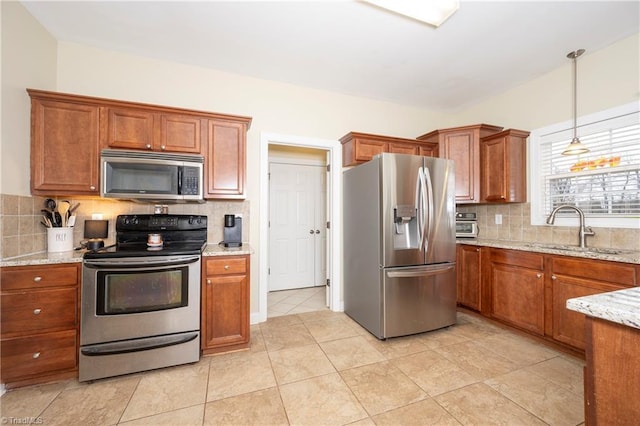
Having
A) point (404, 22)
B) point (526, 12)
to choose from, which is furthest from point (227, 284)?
point (526, 12)

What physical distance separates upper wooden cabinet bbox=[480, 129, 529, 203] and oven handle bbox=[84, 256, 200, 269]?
335 cm

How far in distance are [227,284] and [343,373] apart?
1.18 metres

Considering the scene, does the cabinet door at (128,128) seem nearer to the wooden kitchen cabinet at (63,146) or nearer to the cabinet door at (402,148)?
the wooden kitchen cabinet at (63,146)

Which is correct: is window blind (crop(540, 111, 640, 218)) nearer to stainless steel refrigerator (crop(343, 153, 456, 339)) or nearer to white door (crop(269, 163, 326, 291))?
stainless steel refrigerator (crop(343, 153, 456, 339))

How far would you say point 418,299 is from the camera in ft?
8.43

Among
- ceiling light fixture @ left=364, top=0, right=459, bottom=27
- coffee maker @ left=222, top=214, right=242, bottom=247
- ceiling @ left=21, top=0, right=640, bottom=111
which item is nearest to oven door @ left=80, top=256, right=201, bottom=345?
coffee maker @ left=222, top=214, right=242, bottom=247

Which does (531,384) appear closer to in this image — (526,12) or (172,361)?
(172,361)

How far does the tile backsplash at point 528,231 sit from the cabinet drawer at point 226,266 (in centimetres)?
303

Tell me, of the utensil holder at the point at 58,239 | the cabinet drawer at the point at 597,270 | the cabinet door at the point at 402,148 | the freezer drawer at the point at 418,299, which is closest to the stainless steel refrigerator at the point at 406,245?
the freezer drawer at the point at 418,299

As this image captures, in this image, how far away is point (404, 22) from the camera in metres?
2.14

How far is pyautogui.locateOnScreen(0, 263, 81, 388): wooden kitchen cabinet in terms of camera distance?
1.73 m

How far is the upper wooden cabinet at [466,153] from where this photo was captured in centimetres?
318

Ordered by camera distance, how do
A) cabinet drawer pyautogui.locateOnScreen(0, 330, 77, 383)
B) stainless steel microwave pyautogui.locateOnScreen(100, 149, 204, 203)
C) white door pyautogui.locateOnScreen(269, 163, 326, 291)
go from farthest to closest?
white door pyautogui.locateOnScreen(269, 163, 326, 291), stainless steel microwave pyautogui.locateOnScreen(100, 149, 204, 203), cabinet drawer pyautogui.locateOnScreen(0, 330, 77, 383)

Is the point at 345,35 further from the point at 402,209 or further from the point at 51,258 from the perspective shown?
the point at 51,258
